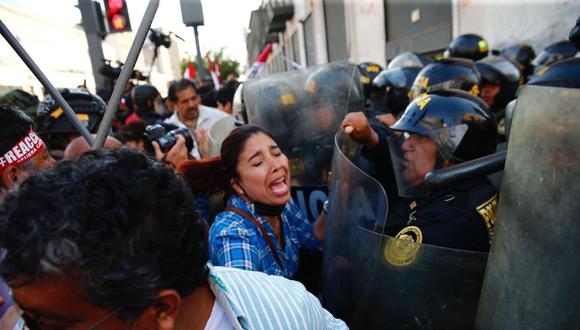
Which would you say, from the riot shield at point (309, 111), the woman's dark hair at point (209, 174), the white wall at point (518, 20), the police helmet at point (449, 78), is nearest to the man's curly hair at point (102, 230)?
the woman's dark hair at point (209, 174)

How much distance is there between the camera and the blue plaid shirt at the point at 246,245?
170cm

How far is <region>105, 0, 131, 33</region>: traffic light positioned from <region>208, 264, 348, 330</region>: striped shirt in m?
6.13

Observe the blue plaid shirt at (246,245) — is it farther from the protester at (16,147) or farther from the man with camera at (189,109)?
the man with camera at (189,109)

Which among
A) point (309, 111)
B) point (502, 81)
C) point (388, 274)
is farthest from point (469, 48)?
point (388, 274)

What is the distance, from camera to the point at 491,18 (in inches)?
278

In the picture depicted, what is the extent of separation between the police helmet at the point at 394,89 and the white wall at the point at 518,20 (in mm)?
2465

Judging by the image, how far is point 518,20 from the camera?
6.44 m

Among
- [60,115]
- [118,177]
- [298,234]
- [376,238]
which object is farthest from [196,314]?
[60,115]

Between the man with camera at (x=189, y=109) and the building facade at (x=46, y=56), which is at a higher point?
the building facade at (x=46, y=56)

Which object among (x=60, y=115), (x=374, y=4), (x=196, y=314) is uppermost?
(x=374, y=4)

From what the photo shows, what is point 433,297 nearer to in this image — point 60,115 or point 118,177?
point 118,177

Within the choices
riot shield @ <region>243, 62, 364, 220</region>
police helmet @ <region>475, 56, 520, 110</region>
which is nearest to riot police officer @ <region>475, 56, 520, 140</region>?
police helmet @ <region>475, 56, 520, 110</region>

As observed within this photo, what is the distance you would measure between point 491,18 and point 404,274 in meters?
7.21

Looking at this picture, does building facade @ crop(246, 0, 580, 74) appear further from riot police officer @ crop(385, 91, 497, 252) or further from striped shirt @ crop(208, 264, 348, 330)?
striped shirt @ crop(208, 264, 348, 330)
